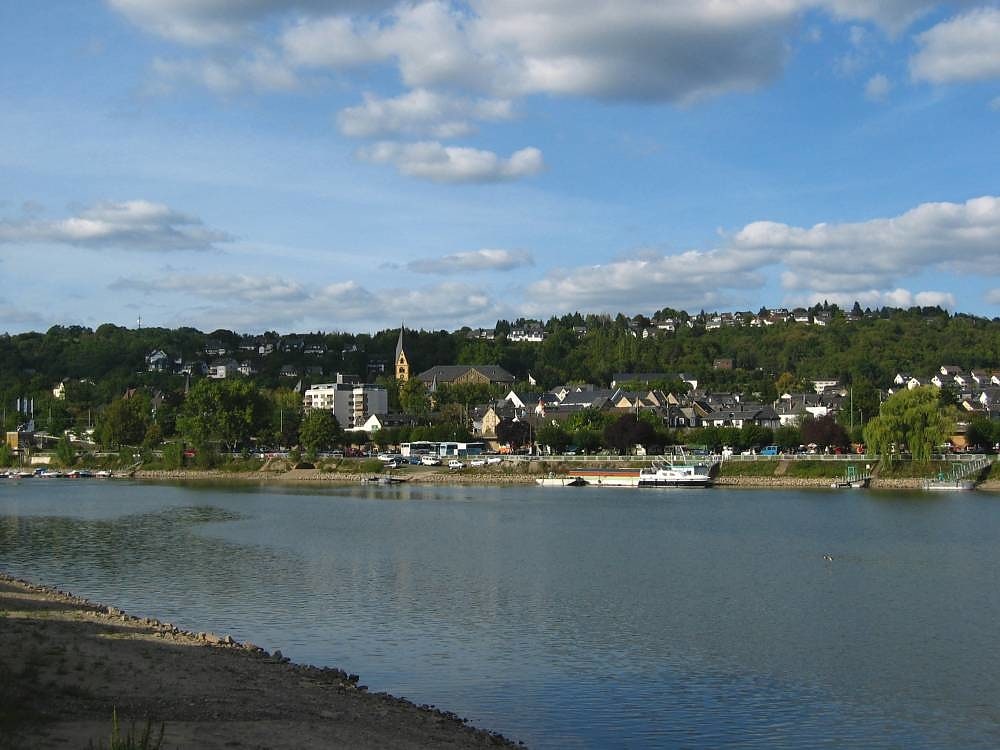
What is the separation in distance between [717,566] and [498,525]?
1592 cm

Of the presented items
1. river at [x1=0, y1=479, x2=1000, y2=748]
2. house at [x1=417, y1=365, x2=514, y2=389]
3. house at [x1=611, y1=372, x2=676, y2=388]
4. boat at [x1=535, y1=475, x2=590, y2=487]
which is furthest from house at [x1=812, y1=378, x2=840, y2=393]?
river at [x1=0, y1=479, x2=1000, y2=748]

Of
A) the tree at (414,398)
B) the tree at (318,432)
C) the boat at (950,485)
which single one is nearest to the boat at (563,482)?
the boat at (950,485)

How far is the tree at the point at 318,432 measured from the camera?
9994 cm

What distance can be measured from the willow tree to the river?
14418 mm

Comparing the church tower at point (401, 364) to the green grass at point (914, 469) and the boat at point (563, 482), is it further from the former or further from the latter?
the green grass at point (914, 469)

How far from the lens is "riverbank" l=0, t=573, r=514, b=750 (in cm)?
1379

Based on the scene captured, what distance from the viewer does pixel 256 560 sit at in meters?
36.1

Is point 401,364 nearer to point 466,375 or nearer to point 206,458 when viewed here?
point 466,375

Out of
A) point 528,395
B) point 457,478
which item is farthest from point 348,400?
point 457,478

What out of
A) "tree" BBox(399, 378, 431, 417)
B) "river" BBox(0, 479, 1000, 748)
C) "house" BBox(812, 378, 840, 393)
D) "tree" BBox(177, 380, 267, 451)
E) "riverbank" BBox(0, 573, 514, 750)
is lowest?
"river" BBox(0, 479, 1000, 748)

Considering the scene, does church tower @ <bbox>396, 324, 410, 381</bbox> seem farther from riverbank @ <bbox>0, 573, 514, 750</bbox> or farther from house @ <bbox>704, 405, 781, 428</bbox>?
riverbank @ <bbox>0, 573, 514, 750</bbox>

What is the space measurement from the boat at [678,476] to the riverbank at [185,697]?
188 ft

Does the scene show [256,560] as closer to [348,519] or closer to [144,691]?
[348,519]

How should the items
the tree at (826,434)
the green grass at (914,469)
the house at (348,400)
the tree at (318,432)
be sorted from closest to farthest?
the green grass at (914,469), the tree at (826,434), the tree at (318,432), the house at (348,400)
